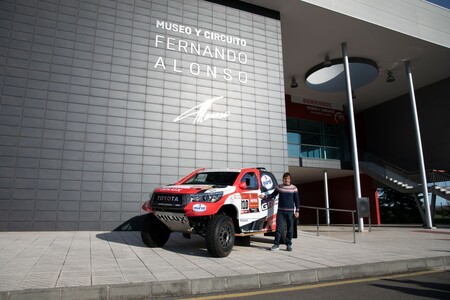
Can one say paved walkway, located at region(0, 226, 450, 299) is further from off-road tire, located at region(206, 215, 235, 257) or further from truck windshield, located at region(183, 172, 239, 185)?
truck windshield, located at region(183, 172, 239, 185)

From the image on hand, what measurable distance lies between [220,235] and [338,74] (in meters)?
19.8

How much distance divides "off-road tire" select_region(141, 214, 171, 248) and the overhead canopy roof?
12.5 meters

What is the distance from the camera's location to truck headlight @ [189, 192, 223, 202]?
20.2ft

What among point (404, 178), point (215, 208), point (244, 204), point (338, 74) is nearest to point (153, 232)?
point (215, 208)

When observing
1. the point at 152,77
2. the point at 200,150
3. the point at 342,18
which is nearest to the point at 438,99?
the point at 342,18

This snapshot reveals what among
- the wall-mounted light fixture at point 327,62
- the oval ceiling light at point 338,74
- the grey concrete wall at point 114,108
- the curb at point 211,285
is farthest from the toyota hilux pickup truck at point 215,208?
the oval ceiling light at point 338,74

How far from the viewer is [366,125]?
1178 inches

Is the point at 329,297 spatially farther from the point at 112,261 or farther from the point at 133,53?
the point at 133,53

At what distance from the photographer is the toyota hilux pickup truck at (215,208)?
612cm

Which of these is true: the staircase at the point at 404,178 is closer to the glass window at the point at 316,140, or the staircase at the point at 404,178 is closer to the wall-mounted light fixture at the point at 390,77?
the glass window at the point at 316,140

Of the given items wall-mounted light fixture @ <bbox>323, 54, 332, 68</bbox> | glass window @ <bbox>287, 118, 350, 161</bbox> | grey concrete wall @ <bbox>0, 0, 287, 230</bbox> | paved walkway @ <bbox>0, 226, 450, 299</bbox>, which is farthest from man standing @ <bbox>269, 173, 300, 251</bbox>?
glass window @ <bbox>287, 118, 350, 161</bbox>

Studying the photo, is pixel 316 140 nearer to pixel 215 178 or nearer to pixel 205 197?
pixel 215 178

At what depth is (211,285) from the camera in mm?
4430
